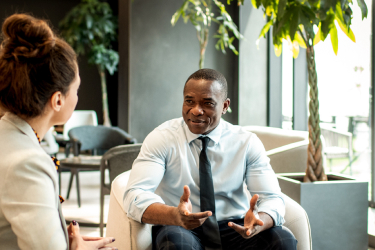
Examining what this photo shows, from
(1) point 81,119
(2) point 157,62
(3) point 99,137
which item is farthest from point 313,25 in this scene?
(1) point 81,119

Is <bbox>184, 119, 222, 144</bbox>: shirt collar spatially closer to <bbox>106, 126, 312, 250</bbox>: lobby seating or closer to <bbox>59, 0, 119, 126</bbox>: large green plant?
<bbox>106, 126, 312, 250</bbox>: lobby seating

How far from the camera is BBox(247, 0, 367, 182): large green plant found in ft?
6.43

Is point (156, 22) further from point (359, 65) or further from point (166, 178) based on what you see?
point (166, 178)

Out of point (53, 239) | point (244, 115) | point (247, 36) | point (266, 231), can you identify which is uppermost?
point (247, 36)

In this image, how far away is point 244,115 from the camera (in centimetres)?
476

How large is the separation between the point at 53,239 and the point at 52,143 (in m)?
3.95

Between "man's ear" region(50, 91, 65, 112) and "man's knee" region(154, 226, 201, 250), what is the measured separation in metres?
0.64

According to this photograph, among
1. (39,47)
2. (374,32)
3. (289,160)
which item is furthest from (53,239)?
(374,32)

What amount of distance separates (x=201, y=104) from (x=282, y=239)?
2.02ft

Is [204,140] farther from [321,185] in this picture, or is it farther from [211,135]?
[321,185]

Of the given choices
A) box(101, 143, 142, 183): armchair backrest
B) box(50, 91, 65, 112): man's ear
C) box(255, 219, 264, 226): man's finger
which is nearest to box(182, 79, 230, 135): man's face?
box(255, 219, 264, 226): man's finger

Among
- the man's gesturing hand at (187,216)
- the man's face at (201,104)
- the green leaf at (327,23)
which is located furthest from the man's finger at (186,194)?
the green leaf at (327,23)

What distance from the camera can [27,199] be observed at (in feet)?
2.86

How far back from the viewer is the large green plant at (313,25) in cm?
196
